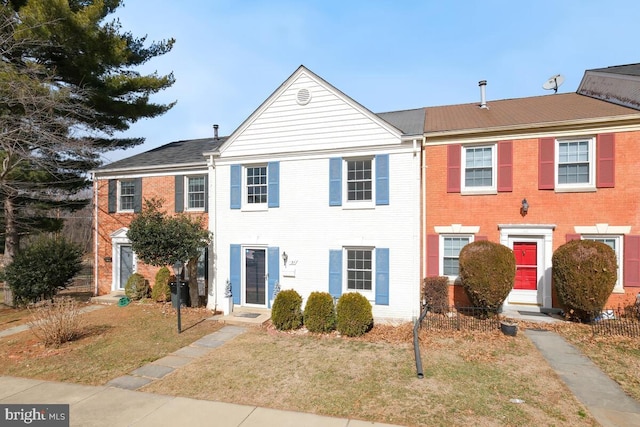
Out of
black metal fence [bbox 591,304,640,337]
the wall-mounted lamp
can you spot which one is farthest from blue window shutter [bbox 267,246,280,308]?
black metal fence [bbox 591,304,640,337]

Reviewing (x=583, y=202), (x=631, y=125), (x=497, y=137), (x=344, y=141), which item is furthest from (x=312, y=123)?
(x=631, y=125)

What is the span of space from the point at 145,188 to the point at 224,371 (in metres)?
10.7

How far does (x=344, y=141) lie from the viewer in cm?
1087

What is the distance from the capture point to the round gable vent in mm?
11188

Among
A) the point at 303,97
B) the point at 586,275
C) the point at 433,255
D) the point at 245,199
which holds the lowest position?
the point at 586,275

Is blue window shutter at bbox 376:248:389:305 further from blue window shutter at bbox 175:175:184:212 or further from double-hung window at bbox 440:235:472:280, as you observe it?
blue window shutter at bbox 175:175:184:212

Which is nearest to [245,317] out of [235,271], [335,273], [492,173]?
[235,271]

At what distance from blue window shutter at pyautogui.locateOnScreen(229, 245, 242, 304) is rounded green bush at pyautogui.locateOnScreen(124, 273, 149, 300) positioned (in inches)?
187

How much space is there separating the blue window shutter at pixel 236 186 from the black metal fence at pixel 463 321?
25.1 feet

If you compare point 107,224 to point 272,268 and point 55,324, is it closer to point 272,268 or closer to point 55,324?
point 55,324

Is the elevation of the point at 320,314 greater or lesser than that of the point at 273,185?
lesser

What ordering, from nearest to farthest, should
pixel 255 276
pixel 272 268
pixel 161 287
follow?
pixel 272 268 → pixel 255 276 → pixel 161 287

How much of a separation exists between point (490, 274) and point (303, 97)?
827 cm

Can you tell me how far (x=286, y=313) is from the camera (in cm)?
976
